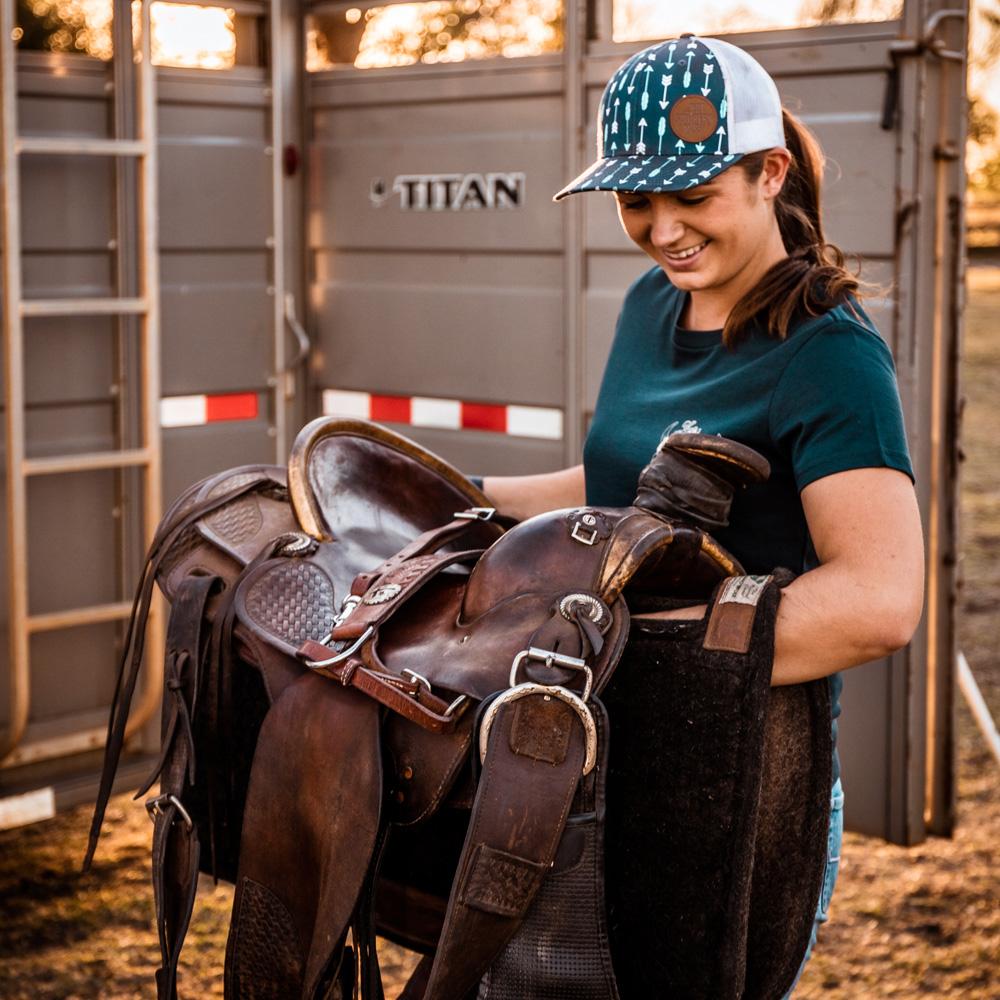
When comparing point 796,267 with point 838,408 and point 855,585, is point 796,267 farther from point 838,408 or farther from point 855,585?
point 855,585

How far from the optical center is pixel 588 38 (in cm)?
354

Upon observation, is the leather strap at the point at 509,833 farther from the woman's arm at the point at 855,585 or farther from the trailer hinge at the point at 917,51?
the trailer hinge at the point at 917,51

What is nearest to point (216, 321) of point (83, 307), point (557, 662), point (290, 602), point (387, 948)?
point (83, 307)

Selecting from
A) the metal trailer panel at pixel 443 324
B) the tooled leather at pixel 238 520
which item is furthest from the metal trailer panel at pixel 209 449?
the tooled leather at pixel 238 520

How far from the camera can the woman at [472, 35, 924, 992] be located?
58.5 inches

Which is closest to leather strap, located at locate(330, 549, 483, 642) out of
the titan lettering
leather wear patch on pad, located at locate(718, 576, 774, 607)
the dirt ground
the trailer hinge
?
leather wear patch on pad, located at locate(718, 576, 774, 607)

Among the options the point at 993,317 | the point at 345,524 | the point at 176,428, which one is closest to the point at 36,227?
the point at 176,428

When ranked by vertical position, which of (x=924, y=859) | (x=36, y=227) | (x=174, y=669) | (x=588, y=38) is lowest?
(x=924, y=859)

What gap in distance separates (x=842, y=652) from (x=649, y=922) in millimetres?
340

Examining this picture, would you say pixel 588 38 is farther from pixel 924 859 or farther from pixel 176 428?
pixel 924 859

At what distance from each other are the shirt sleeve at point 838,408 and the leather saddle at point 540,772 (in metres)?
0.10

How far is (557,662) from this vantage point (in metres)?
1.45

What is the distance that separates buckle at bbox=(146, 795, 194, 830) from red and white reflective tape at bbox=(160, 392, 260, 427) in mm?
2025

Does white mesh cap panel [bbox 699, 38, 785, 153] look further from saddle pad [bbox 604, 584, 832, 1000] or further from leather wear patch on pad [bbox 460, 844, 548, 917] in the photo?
leather wear patch on pad [bbox 460, 844, 548, 917]
